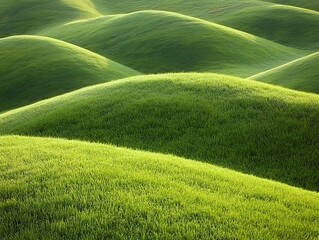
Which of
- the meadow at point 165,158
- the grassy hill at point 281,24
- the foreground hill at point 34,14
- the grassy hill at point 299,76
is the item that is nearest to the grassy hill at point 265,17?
the grassy hill at point 281,24

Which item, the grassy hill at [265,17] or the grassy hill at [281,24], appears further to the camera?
the grassy hill at [265,17]

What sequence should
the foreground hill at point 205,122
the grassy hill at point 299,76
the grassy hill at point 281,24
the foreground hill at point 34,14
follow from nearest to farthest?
the foreground hill at point 205,122 < the grassy hill at point 299,76 < the grassy hill at point 281,24 < the foreground hill at point 34,14

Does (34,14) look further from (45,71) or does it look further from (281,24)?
(281,24)

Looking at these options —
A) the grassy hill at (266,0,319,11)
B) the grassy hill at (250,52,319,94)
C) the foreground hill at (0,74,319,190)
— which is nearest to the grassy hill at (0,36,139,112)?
the grassy hill at (250,52,319,94)

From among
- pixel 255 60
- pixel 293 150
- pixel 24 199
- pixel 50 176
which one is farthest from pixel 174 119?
pixel 255 60

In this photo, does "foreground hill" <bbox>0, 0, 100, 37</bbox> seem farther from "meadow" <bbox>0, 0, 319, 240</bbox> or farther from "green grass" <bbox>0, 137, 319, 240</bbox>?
"green grass" <bbox>0, 137, 319, 240</bbox>

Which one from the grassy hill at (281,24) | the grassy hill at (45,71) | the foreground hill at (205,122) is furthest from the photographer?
the grassy hill at (281,24)

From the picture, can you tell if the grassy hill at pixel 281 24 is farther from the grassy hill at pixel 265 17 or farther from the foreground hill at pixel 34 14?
the foreground hill at pixel 34 14
